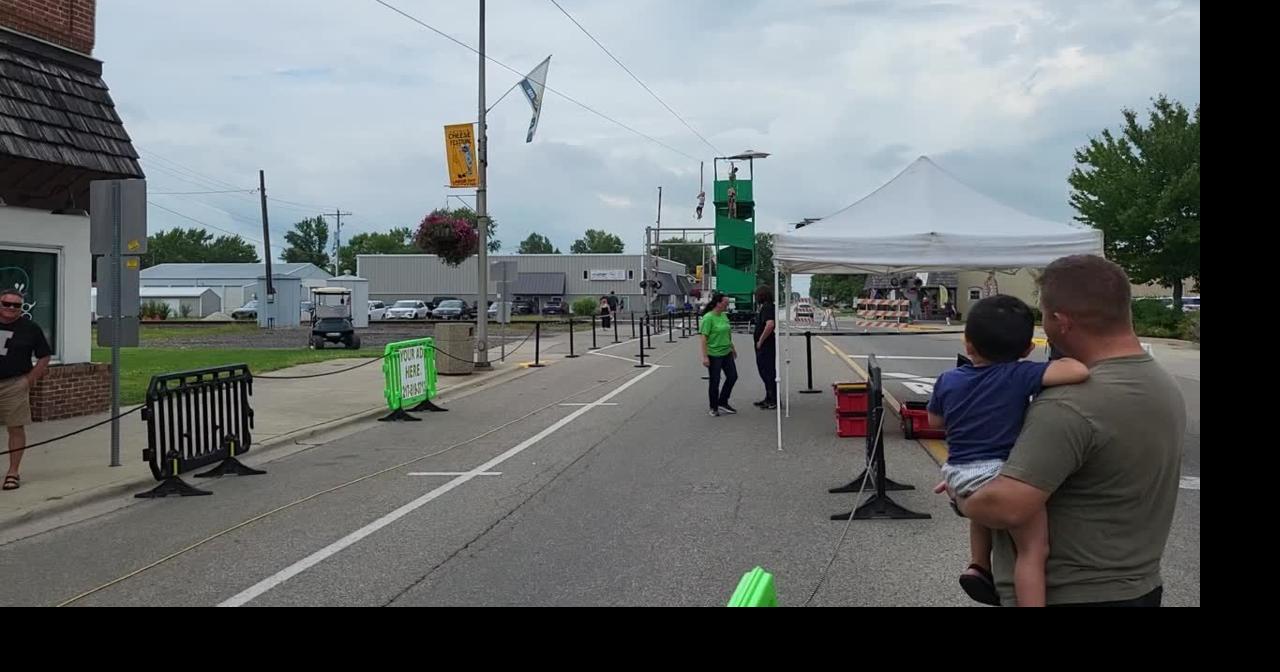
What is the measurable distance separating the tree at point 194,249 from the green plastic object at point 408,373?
125 meters

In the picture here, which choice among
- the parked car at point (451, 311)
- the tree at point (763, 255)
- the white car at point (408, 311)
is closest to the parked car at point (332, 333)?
the tree at point (763, 255)

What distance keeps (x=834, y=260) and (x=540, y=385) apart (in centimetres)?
906

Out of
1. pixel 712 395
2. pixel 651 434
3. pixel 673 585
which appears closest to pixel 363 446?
pixel 651 434

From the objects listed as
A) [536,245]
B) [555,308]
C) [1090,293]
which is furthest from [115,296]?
[536,245]

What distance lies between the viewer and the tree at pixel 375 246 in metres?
135

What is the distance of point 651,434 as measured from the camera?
11.6m

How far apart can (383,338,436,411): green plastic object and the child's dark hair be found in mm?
11146

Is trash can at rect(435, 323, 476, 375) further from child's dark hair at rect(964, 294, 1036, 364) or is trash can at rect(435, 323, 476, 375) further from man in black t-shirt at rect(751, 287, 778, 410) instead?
child's dark hair at rect(964, 294, 1036, 364)

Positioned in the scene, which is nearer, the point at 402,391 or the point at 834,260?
the point at 834,260

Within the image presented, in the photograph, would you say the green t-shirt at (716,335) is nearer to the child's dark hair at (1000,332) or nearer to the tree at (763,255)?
the tree at (763,255)
